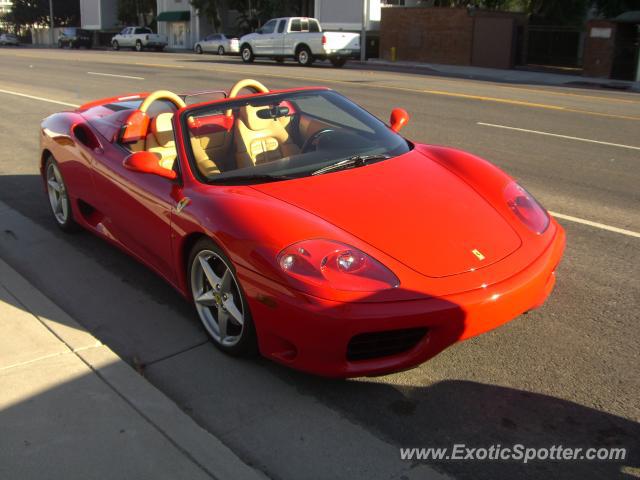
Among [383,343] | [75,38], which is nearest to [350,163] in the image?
[383,343]

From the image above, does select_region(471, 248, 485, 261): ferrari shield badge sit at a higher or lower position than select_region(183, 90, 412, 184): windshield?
lower

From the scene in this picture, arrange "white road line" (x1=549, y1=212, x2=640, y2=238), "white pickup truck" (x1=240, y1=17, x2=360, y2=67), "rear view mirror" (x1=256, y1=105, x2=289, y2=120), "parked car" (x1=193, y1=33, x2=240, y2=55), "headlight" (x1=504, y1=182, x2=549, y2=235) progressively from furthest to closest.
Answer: "parked car" (x1=193, y1=33, x2=240, y2=55), "white pickup truck" (x1=240, y1=17, x2=360, y2=67), "white road line" (x1=549, y1=212, x2=640, y2=238), "rear view mirror" (x1=256, y1=105, x2=289, y2=120), "headlight" (x1=504, y1=182, x2=549, y2=235)

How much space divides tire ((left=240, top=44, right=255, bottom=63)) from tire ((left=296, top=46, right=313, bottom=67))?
2.95m

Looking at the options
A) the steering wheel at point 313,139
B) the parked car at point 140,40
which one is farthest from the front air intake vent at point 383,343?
the parked car at point 140,40

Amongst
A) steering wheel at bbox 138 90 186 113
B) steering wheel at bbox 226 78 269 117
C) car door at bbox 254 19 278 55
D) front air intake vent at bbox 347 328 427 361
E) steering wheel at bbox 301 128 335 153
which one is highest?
car door at bbox 254 19 278 55

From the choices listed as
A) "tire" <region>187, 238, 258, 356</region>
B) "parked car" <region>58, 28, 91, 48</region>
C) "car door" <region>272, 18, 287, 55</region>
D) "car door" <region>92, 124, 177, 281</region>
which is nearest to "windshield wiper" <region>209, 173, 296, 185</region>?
"car door" <region>92, 124, 177, 281</region>

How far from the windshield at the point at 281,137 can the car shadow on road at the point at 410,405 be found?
1017 mm

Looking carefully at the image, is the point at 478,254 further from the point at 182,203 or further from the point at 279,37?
the point at 279,37

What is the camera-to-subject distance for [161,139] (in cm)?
496

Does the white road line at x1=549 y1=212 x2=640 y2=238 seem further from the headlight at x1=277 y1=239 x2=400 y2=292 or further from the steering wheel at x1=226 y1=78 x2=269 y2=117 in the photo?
the headlight at x1=277 y1=239 x2=400 y2=292

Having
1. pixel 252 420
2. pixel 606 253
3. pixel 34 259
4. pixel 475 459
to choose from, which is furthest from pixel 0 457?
pixel 606 253

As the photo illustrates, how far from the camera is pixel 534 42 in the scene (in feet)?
109

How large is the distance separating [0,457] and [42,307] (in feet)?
5.13

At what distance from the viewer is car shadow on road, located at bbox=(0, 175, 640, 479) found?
282 centimetres
